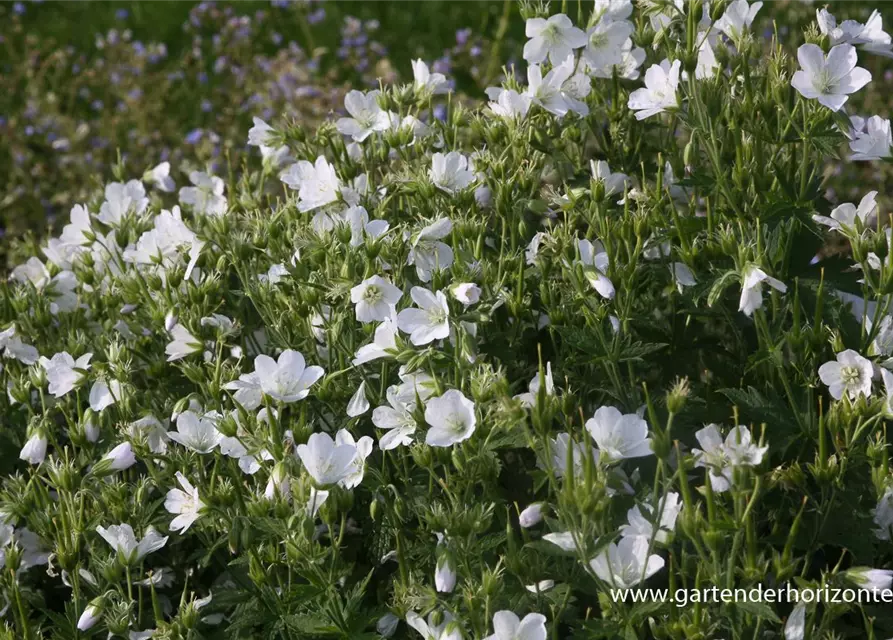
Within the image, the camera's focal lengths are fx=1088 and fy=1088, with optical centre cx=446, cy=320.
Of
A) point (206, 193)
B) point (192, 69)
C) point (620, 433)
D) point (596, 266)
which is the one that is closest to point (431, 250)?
point (596, 266)

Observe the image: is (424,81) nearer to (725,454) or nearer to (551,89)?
(551,89)

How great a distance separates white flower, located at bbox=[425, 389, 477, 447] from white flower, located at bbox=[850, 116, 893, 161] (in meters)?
0.98

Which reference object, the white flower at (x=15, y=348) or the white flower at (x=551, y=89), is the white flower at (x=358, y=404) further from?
the white flower at (x=15, y=348)

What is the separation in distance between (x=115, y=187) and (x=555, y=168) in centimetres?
111

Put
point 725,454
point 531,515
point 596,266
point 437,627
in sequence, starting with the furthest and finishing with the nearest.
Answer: point 596,266
point 531,515
point 437,627
point 725,454

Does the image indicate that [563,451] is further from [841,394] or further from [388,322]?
[841,394]

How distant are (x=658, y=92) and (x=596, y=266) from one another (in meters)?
0.41

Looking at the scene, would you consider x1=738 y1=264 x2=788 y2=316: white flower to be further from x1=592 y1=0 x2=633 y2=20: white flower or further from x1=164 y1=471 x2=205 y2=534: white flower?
x1=164 y1=471 x2=205 y2=534: white flower

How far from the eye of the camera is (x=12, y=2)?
6625 millimetres

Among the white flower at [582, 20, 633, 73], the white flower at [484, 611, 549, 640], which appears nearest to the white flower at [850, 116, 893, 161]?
the white flower at [582, 20, 633, 73]

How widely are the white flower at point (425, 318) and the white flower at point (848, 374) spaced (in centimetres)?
67

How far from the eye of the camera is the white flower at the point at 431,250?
202 centimetres

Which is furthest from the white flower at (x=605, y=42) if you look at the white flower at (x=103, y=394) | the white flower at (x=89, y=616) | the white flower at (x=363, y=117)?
the white flower at (x=89, y=616)

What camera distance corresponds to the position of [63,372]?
225 centimetres
